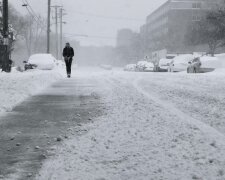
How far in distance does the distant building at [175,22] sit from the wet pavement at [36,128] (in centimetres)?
7333

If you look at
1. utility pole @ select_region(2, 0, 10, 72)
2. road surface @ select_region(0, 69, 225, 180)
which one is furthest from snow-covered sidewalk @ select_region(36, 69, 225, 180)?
A: utility pole @ select_region(2, 0, 10, 72)

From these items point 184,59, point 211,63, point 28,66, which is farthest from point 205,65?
point 28,66

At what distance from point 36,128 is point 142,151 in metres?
2.03

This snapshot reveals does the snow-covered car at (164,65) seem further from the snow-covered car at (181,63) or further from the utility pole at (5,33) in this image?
the utility pole at (5,33)

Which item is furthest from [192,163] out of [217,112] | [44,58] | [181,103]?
[44,58]

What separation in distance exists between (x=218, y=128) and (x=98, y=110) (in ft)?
8.40

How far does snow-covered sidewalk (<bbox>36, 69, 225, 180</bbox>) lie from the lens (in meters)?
3.59

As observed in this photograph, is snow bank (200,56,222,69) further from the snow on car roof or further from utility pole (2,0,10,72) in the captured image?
utility pole (2,0,10,72)

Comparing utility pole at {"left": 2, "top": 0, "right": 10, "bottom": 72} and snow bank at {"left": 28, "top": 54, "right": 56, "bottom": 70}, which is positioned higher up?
utility pole at {"left": 2, "top": 0, "right": 10, "bottom": 72}

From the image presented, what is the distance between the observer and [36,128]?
589cm

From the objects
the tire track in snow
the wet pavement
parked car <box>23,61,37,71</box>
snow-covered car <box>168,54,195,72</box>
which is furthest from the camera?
snow-covered car <box>168,54,195,72</box>

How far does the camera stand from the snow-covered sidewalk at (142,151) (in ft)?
11.8

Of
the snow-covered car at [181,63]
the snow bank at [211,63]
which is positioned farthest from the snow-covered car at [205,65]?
the snow-covered car at [181,63]

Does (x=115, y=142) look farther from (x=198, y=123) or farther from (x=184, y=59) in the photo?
(x=184, y=59)
